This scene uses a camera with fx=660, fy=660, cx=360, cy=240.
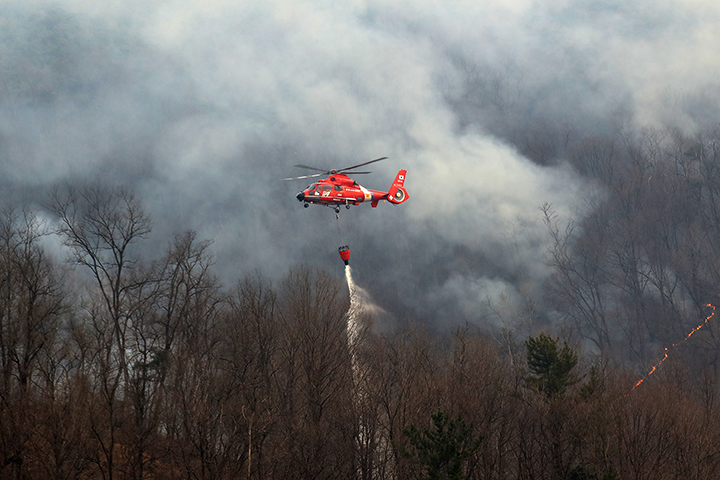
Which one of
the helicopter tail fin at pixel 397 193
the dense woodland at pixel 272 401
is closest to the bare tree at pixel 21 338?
the dense woodland at pixel 272 401

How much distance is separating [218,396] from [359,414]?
1039 cm

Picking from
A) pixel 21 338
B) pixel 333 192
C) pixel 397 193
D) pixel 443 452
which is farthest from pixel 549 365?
pixel 21 338

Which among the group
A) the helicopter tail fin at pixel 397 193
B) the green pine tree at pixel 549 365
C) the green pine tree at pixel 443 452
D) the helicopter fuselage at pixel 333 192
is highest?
the helicopter tail fin at pixel 397 193

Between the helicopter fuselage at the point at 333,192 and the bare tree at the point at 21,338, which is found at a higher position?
the helicopter fuselage at the point at 333,192

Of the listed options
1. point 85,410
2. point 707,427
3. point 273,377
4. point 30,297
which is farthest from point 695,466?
point 30,297

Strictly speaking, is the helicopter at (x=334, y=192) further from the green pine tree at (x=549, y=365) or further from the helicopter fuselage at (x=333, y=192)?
the green pine tree at (x=549, y=365)

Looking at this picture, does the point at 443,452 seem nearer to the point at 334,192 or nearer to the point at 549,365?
the point at 549,365

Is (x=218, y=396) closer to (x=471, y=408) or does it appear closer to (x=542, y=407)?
(x=471, y=408)

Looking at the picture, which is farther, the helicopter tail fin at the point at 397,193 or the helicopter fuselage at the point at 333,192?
the helicopter tail fin at the point at 397,193

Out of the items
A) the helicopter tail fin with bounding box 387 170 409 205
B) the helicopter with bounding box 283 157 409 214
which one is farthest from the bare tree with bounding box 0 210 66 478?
the helicopter tail fin with bounding box 387 170 409 205

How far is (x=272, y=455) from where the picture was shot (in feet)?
144

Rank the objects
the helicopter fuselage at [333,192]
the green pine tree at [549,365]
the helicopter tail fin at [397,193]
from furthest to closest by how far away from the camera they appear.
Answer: the helicopter tail fin at [397,193] → the helicopter fuselage at [333,192] → the green pine tree at [549,365]

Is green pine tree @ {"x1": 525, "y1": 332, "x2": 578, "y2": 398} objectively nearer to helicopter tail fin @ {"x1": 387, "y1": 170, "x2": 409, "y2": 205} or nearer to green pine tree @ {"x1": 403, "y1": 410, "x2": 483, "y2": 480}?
green pine tree @ {"x1": 403, "y1": 410, "x2": 483, "y2": 480}

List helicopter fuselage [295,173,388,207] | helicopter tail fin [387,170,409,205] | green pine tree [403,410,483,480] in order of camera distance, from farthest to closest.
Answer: helicopter tail fin [387,170,409,205]
helicopter fuselage [295,173,388,207]
green pine tree [403,410,483,480]
